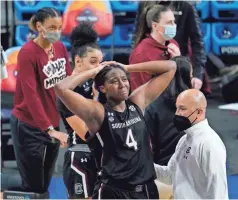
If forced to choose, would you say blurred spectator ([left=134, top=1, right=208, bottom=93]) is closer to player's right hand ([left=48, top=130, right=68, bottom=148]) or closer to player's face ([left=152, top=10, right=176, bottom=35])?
player's face ([left=152, top=10, right=176, bottom=35])

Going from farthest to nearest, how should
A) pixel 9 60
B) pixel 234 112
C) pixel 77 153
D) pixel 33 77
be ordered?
pixel 234 112 → pixel 9 60 → pixel 33 77 → pixel 77 153

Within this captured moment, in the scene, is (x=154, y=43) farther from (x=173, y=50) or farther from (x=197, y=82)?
(x=197, y=82)

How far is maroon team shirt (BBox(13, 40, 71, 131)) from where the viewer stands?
500 centimetres

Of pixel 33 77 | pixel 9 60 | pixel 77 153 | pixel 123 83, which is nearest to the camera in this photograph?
pixel 123 83

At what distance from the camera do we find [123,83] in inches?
152

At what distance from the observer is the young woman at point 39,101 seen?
16.4ft

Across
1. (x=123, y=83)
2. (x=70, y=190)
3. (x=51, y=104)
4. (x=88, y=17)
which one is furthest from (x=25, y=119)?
(x=88, y=17)

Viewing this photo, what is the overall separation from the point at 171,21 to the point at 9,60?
1847 mm

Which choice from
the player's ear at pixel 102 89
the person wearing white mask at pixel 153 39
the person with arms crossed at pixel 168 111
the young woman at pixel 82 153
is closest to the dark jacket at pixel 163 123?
the person with arms crossed at pixel 168 111

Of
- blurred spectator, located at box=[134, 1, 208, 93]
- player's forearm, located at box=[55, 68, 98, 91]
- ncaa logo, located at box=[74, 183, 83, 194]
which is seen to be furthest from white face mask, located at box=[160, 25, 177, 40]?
player's forearm, located at box=[55, 68, 98, 91]

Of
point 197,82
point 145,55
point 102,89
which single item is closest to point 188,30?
point 197,82

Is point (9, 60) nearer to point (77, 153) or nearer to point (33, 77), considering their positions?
point (33, 77)

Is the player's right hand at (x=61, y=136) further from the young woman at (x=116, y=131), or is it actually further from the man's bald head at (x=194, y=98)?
the man's bald head at (x=194, y=98)

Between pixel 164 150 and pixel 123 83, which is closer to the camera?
pixel 123 83
